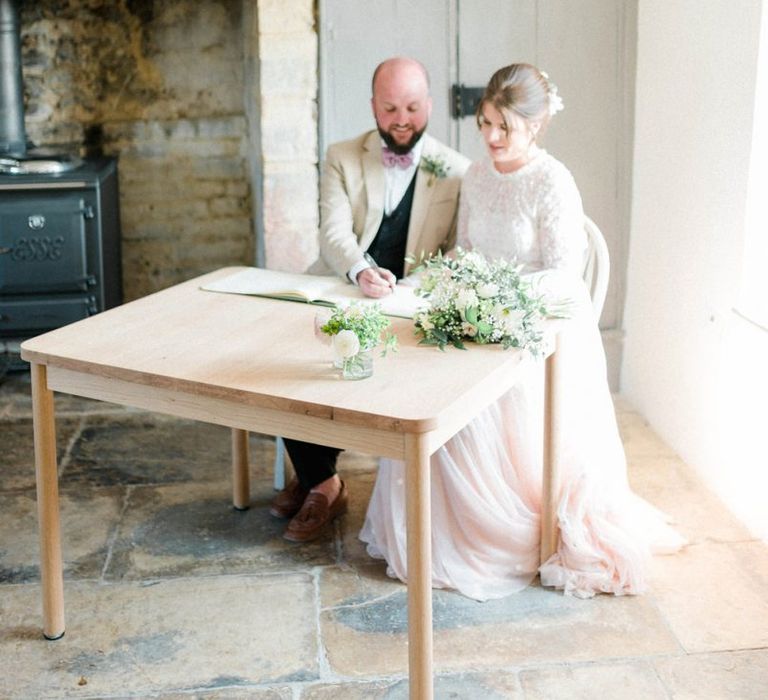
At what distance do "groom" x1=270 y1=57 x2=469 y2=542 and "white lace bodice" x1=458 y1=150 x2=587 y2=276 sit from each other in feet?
1.00

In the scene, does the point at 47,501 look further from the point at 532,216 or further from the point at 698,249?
the point at 698,249

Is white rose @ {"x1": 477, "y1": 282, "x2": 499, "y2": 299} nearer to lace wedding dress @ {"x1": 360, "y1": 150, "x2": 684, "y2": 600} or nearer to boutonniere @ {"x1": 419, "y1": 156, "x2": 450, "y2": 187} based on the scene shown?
lace wedding dress @ {"x1": 360, "y1": 150, "x2": 684, "y2": 600}

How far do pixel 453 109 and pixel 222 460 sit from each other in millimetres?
1716

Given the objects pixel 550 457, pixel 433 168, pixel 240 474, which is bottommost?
pixel 240 474

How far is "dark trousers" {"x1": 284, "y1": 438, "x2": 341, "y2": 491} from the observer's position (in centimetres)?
368

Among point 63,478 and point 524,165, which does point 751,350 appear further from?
point 63,478

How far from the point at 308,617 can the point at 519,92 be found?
5.09ft

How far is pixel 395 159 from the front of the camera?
12.3ft

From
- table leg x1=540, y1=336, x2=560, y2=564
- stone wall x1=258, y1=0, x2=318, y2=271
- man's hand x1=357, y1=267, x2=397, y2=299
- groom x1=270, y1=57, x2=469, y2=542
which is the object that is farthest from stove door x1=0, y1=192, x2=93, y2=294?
table leg x1=540, y1=336, x2=560, y2=564

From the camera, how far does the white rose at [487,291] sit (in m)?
2.70

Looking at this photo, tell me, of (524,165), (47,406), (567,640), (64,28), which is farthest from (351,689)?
(64,28)

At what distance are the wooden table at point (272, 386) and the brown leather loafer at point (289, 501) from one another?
78cm

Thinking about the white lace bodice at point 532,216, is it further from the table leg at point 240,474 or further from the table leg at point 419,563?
the table leg at point 419,563

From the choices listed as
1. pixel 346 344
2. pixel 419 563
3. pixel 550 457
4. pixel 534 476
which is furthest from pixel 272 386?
pixel 534 476
